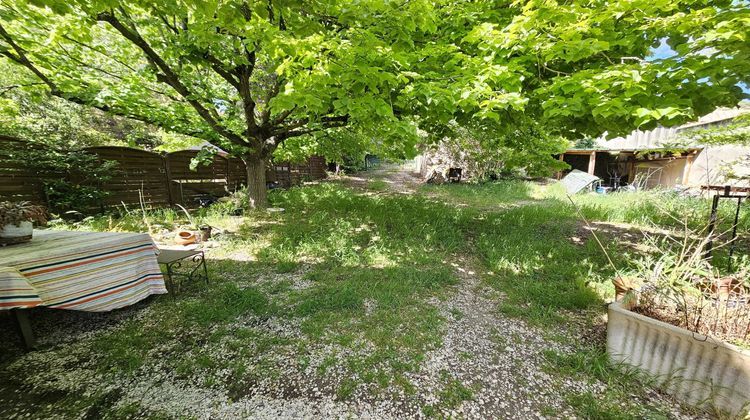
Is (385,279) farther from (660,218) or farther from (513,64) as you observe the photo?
(660,218)

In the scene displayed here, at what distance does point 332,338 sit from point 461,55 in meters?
3.61

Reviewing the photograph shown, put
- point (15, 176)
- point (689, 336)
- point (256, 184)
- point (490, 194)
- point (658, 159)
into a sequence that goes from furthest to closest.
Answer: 1. point (658, 159)
2. point (490, 194)
3. point (256, 184)
4. point (15, 176)
5. point (689, 336)

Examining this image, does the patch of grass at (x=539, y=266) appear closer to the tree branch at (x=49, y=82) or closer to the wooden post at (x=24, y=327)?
the wooden post at (x=24, y=327)

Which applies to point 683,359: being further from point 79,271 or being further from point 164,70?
point 164,70

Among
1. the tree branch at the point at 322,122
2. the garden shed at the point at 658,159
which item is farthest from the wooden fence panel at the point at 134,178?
the garden shed at the point at 658,159

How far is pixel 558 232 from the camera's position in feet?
19.8

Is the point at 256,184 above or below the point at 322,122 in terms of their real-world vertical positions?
below

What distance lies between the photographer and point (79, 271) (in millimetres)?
2561

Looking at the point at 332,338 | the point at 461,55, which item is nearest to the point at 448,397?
the point at 332,338

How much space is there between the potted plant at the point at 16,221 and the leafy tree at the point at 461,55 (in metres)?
1.94

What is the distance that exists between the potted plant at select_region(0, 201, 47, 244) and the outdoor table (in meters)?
0.09

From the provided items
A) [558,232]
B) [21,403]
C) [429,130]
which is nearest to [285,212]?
[429,130]

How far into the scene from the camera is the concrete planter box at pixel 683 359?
5.96ft

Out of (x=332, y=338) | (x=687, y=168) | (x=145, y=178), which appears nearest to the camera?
(x=332, y=338)
